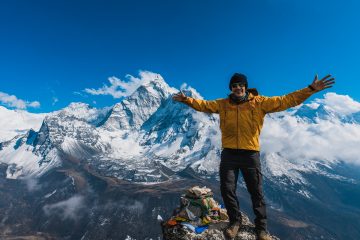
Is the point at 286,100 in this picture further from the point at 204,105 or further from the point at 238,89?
the point at 204,105

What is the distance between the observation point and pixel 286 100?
14312 mm

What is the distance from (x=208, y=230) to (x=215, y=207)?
2.28 m

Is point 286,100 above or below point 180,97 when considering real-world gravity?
below

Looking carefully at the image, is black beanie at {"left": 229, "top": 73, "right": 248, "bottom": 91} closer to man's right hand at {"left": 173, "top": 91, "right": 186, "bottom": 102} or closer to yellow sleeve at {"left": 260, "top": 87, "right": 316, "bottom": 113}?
yellow sleeve at {"left": 260, "top": 87, "right": 316, "bottom": 113}

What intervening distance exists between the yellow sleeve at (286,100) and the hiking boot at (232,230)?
4.88m

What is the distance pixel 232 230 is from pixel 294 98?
5.85 meters

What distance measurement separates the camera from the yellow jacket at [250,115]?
47.0 feet

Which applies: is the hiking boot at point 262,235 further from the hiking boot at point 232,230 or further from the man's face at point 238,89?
the man's face at point 238,89

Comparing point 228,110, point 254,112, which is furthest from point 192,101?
point 254,112

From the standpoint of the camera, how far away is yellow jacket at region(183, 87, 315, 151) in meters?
14.3

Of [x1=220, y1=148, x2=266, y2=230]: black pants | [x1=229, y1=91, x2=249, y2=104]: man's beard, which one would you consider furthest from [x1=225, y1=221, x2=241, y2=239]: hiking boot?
[x1=229, y1=91, x2=249, y2=104]: man's beard

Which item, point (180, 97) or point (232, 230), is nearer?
point (232, 230)

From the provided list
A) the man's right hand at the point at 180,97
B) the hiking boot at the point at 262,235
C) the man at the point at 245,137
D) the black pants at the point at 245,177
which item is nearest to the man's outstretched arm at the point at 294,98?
the man at the point at 245,137

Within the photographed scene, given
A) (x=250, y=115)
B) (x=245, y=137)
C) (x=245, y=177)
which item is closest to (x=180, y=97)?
(x=250, y=115)
